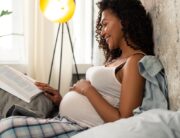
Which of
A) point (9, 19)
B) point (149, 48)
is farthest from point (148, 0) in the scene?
point (9, 19)

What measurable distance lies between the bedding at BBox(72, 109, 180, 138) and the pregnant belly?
0.48 meters

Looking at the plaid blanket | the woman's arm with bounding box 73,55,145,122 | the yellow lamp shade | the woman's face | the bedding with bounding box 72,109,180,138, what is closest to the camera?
the bedding with bounding box 72,109,180,138

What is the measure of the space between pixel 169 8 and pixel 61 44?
113cm

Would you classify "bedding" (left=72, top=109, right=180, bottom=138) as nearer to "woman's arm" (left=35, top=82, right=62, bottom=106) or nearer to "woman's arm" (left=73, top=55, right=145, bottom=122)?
"woman's arm" (left=73, top=55, right=145, bottom=122)

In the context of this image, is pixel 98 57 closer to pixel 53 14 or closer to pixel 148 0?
pixel 53 14

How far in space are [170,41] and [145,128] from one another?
0.49 meters

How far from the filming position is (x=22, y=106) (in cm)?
132

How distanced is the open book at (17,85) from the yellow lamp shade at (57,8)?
55 centimetres

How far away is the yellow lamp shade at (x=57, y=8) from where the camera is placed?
190cm

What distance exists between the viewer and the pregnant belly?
51.9 inches

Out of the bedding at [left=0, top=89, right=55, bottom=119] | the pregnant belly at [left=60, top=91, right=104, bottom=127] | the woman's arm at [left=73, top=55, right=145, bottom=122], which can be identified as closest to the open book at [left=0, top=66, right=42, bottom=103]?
the bedding at [left=0, top=89, right=55, bottom=119]

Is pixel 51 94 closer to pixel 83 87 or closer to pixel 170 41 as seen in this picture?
pixel 83 87

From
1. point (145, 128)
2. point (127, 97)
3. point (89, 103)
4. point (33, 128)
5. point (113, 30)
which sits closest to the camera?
point (145, 128)

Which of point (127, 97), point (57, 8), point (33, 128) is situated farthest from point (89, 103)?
point (57, 8)
